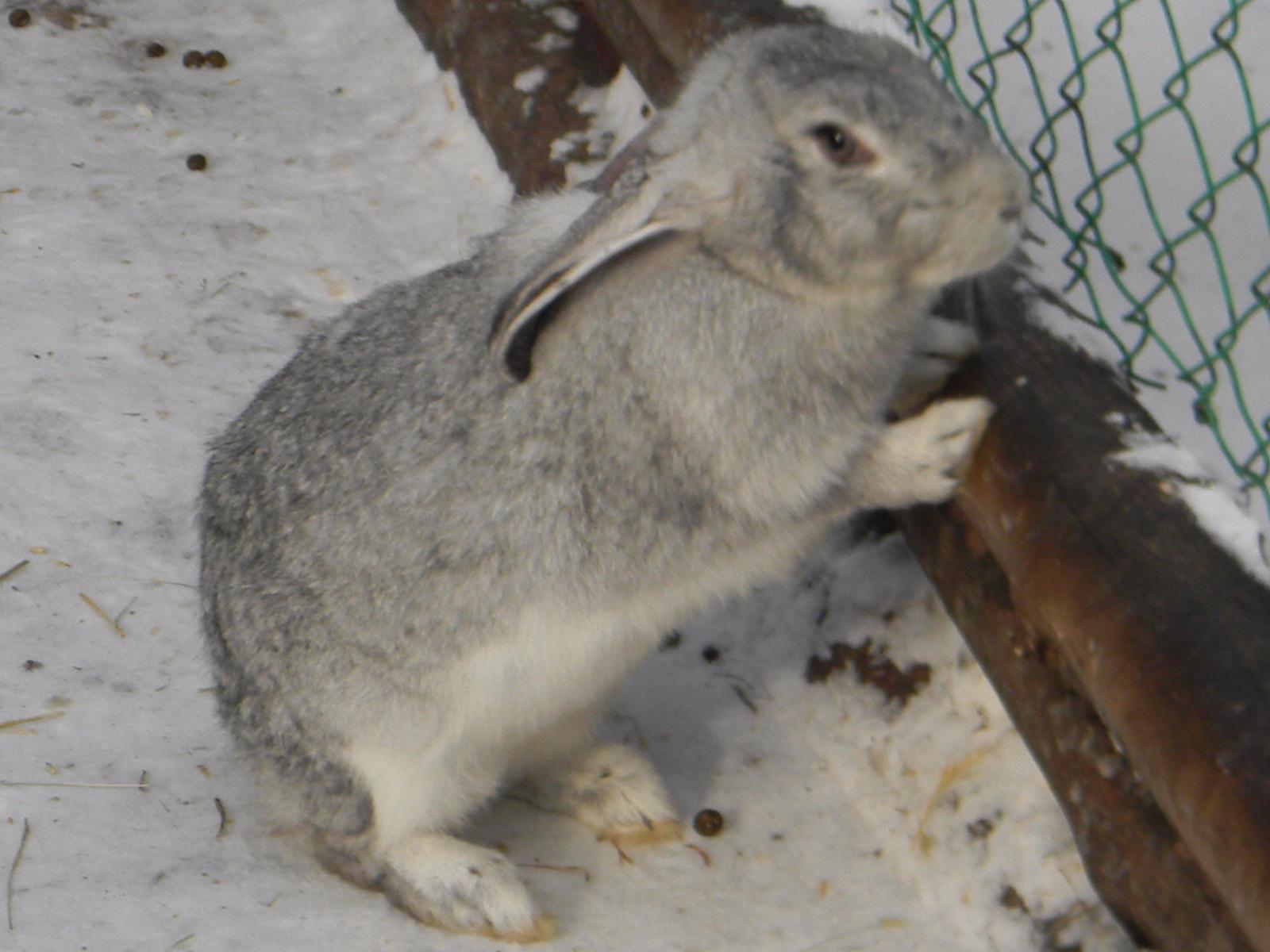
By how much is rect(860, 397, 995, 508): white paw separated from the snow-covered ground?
0.56 m

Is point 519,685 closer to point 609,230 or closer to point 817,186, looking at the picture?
point 609,230

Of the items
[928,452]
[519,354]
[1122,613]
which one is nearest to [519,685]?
[519,354]

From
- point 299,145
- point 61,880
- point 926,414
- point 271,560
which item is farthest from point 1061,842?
point 299,145

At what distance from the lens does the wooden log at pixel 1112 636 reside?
226 cm

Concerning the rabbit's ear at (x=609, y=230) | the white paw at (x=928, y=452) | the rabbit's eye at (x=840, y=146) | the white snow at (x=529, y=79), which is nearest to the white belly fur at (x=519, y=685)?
the white paw at (x=928, y=452)

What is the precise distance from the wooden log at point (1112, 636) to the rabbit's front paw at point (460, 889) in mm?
952

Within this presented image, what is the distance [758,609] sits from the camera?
144 inches

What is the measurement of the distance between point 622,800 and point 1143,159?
2.12 meters

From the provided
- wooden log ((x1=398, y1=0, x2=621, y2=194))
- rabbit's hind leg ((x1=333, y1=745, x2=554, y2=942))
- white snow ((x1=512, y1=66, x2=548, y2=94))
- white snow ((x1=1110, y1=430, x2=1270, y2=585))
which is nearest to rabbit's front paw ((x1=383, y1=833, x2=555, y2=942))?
rabbit's hind leg ((x1=333, y1=745, x2=554, y2=942))

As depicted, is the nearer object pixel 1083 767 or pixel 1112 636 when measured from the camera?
pixel 1112 636

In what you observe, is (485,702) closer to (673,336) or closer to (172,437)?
(673,336)

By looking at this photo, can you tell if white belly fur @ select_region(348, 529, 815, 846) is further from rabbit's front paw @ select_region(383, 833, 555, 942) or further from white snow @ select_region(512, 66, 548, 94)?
white snow @ select_region(512, 66, 548, 94)

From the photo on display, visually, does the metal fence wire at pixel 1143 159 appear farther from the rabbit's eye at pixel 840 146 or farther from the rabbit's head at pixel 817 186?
the rabbit's eye at pixel 840 146

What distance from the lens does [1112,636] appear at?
2.46m
